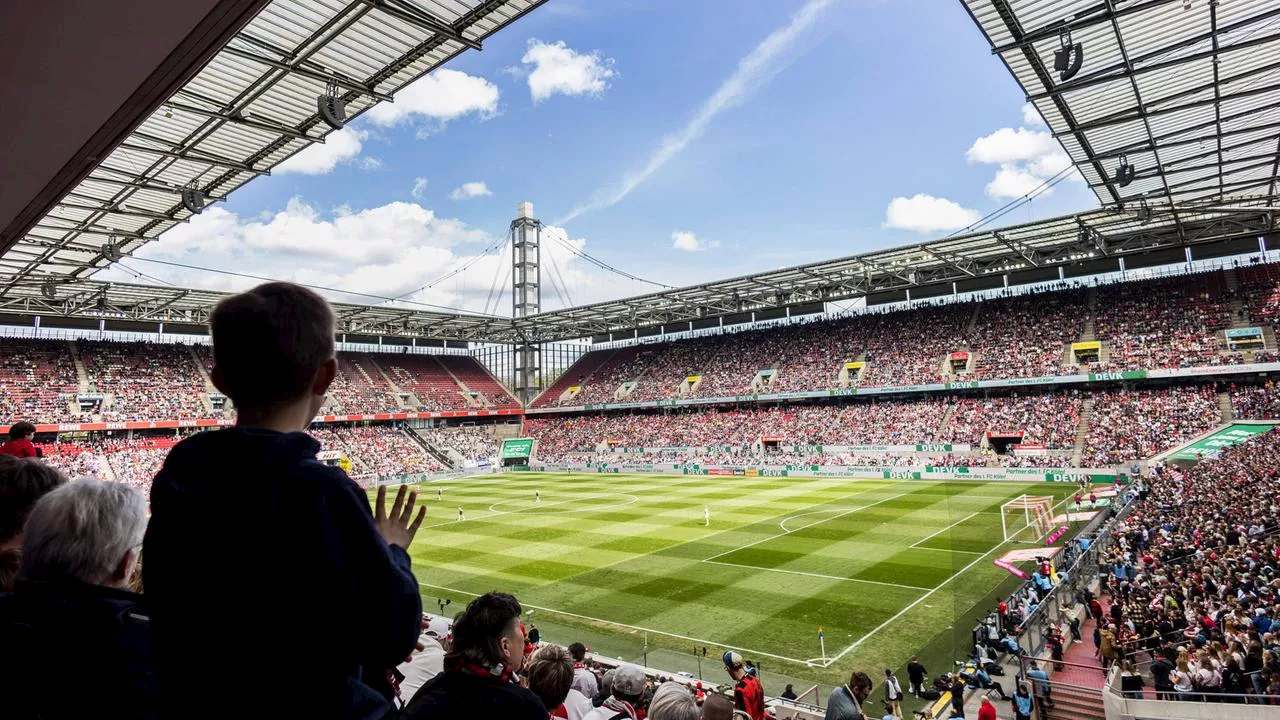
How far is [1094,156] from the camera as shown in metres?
20.2

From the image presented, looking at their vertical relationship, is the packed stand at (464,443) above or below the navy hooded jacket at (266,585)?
below

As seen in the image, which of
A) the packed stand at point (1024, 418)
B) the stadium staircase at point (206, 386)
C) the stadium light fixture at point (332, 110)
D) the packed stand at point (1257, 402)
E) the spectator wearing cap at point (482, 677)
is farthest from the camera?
the stadium staircase at point (206, 386)

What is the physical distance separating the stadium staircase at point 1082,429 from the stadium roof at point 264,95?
3816cm

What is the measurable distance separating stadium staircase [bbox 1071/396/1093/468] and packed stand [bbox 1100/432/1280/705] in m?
16.5

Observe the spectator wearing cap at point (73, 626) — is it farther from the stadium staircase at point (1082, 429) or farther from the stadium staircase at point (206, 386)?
the stadium staircase at point (206, 386)

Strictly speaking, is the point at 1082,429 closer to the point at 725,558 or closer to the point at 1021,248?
the point at 1021,248

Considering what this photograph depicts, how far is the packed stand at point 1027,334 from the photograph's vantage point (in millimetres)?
45531

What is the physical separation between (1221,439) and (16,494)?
4163 centimetres

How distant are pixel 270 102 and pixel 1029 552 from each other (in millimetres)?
22752

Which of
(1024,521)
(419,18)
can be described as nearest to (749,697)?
(419,18)

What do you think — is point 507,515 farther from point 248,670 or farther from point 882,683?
point 248,670

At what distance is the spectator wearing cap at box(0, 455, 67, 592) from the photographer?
278 centimetres

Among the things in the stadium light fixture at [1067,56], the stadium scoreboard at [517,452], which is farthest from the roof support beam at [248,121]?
the stadium scoreboard at [517,452]

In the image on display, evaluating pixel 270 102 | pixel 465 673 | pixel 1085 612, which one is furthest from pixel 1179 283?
pixel 465 673
